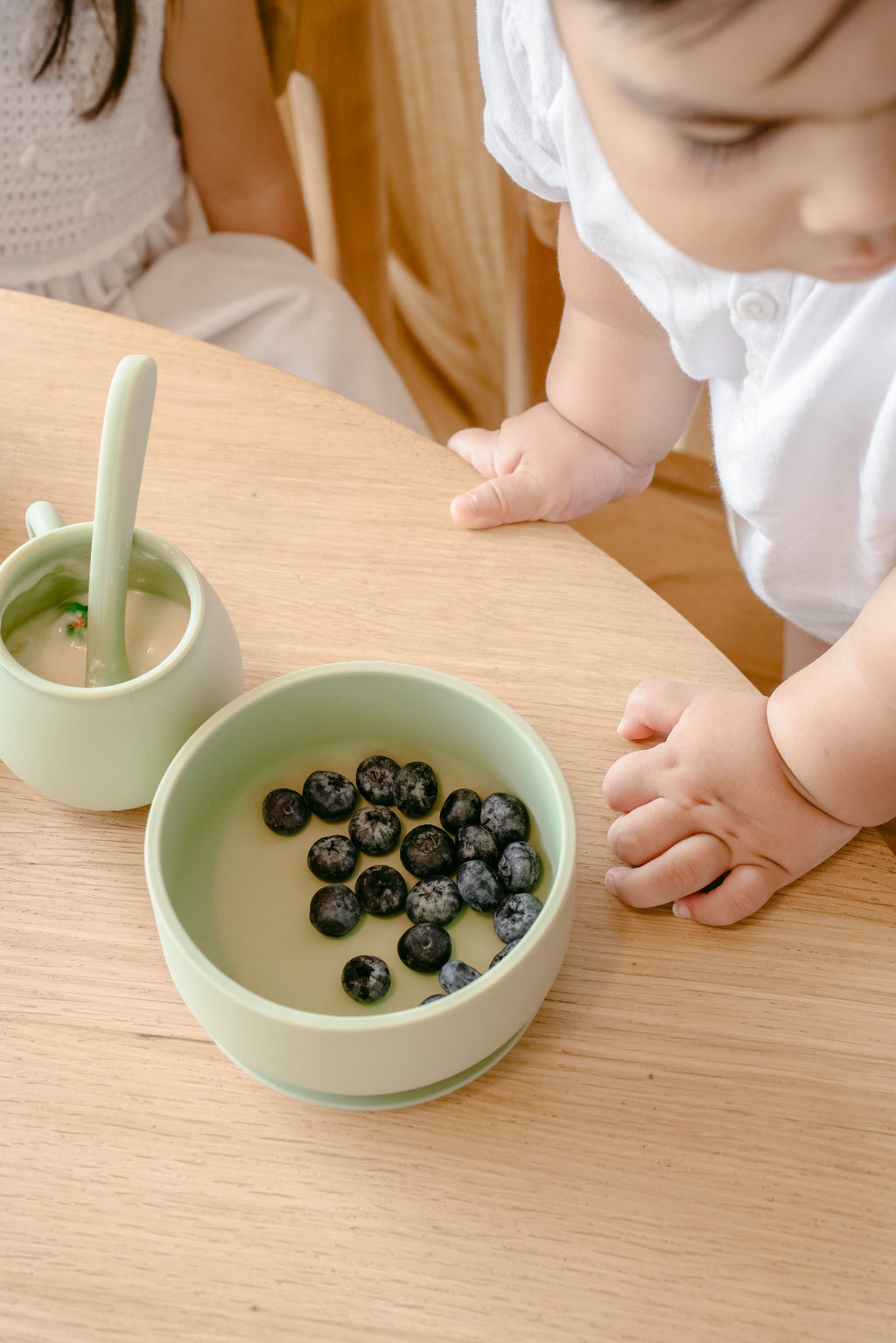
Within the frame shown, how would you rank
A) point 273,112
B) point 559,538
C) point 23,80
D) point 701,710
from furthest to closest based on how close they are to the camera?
point 273,112
point 23,80
point 559,538
point 701,710

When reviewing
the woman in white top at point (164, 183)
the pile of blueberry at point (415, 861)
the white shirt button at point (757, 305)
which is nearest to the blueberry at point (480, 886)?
the pile of blueberry at point (415, 861)

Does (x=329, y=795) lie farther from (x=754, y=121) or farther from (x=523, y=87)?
(x=523, y=87)

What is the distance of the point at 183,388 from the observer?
2.31 feet

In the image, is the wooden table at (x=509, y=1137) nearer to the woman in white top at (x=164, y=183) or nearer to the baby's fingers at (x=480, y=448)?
the baby's fingers at (x=480, y=448)

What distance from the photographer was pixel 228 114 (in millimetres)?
1207

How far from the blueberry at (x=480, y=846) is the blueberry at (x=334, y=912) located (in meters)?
0.05

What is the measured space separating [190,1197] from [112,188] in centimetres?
101

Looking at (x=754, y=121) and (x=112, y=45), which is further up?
(x=754, y=121)

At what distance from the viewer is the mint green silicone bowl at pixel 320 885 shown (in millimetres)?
381

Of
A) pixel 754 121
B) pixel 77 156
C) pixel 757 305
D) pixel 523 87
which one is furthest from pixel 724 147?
pixel 77 156

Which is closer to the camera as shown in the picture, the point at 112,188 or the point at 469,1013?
the point at 469,1013

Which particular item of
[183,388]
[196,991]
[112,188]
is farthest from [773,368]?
[112,188]

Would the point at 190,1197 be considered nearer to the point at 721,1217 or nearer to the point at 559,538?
the point at 721,1217

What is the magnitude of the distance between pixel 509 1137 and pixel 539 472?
0.41m
